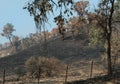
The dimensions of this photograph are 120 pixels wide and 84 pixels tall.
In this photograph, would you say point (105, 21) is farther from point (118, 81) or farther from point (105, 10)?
point (118, 81)

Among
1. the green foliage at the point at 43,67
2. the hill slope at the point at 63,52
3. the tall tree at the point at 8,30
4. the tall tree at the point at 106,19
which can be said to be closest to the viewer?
the tall tree at the point at 106,19

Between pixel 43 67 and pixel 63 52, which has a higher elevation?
pixel 63 52

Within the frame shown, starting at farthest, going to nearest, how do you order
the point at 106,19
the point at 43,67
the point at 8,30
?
the point at 8,30, the point at 43,67, the point at 106,19

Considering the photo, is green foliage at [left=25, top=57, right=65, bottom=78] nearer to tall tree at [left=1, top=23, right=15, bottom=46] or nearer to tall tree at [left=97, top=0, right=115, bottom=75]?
tall tree at [left=97, top=0, right=115, bottom=75]

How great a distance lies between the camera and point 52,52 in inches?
4043

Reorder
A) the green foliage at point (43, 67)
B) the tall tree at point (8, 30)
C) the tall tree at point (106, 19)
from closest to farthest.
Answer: the tall tree at point (106, 19) → the green foliage at point (43, 67) → the tall tree at point (8, 30)

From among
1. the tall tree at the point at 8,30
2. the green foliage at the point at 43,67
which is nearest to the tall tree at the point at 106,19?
the green foliage at the point at 43,67

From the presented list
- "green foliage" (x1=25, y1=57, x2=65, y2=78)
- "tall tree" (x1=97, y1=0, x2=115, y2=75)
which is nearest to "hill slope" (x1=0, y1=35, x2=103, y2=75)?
"green foliage" (x1=25, y1=57, x2=65, y2=78)

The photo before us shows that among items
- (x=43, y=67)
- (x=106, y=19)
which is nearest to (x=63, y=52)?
(x=43, y=67)

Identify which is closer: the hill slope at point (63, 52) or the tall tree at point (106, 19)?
the tall tree at point (106, 19)

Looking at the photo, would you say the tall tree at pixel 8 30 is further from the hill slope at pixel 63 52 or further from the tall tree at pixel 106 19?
the tall tree at pixel 106 19

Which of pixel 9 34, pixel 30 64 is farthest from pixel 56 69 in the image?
pixel 9 34

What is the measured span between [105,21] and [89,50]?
57748mm

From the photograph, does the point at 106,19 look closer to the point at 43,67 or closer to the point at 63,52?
the point at 43,67
